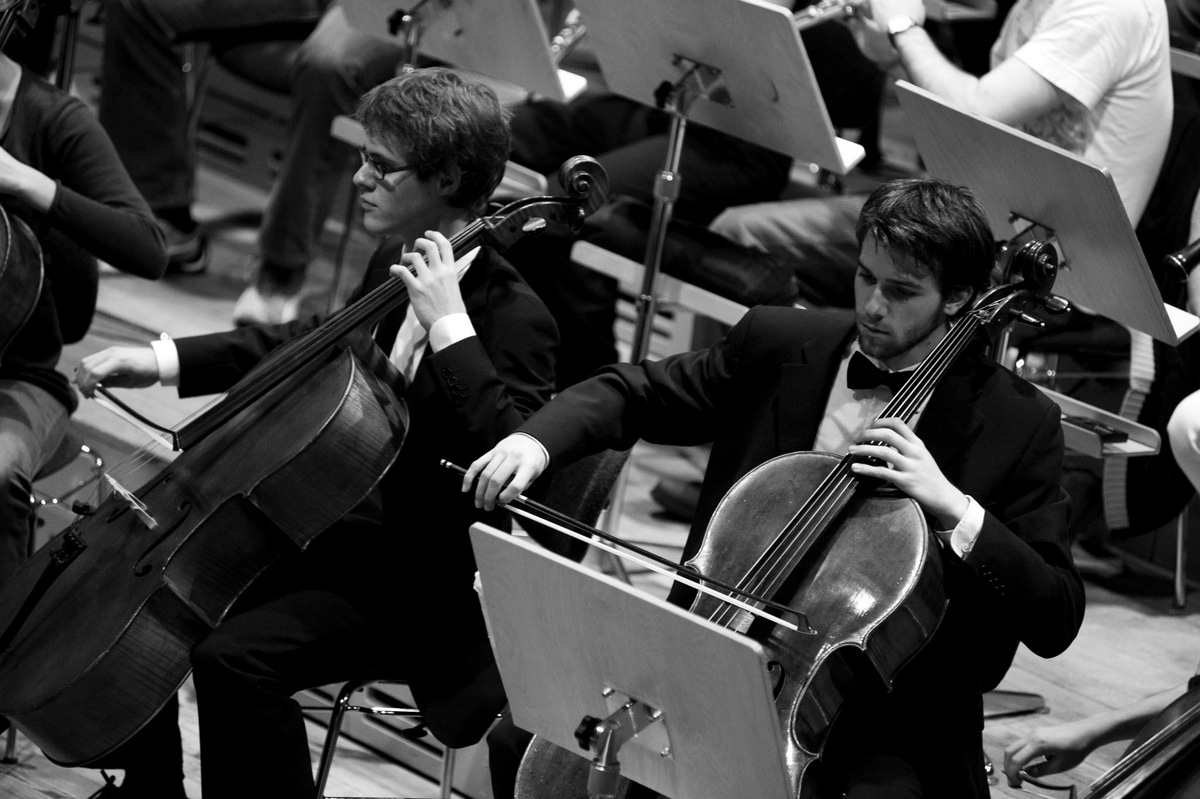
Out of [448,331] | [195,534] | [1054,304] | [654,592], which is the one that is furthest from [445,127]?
[654,592]

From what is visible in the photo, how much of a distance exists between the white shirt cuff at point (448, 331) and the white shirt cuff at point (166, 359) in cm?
52

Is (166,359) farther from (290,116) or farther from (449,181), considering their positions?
(290,116)

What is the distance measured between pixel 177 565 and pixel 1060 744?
1171 mm

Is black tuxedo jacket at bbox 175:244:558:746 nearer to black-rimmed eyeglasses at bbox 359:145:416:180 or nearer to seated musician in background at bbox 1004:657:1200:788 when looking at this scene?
black-rimmed eyeglasses at bbox 359:145:416:180

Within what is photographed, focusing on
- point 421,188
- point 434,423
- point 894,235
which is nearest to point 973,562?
point 894,235

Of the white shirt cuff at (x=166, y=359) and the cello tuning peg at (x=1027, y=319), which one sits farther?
the white shirt cuff at (x=166, y=359)

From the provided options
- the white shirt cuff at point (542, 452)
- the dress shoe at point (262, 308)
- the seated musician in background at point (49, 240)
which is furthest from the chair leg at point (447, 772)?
the dress shoe at point (262, 308)

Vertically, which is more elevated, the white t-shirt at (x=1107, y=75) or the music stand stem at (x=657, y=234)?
the white t-shirt at (x=1107, y=75)

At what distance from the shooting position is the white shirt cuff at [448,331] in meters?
2.16

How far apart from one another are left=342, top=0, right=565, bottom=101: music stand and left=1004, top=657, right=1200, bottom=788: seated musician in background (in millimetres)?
1728

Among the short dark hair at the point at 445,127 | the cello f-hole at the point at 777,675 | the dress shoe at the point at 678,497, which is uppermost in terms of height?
the short dark hair at the point at 445,127

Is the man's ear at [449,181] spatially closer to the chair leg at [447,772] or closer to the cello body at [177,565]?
the cello body at [177,565]

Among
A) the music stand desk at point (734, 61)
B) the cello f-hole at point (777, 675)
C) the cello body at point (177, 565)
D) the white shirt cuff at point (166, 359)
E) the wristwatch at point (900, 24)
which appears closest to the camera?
the cello f-hole at point (777, 675)

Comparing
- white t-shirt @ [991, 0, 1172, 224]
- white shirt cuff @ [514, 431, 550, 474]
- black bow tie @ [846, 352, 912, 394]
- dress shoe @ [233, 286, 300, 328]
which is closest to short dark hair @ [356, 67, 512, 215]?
white shirt cuff @ [514, 431, 550, 474]
